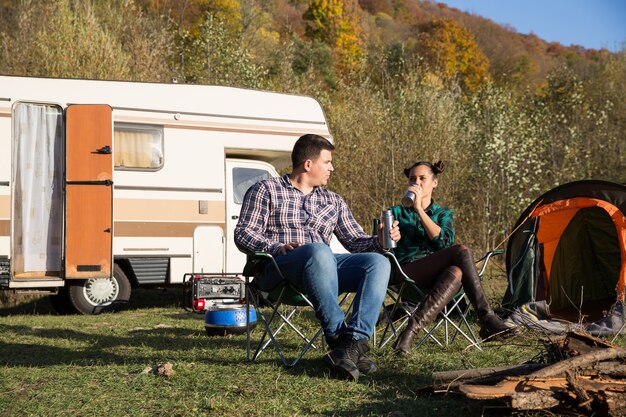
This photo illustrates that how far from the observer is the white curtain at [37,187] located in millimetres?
7750

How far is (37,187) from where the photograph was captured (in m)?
7.82

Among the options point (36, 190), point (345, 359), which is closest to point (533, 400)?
point (345, 359)

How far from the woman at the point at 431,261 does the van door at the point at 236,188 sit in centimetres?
347

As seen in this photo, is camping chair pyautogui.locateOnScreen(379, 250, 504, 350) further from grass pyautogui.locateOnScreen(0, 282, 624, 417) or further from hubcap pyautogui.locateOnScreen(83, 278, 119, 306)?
hubcap pyautogui.locateOnScreen(83, 278, 119, 306)

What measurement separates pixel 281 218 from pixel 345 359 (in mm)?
989

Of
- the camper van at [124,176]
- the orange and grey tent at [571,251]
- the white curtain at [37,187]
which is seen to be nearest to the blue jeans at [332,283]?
the orange and grey tent at [571,251]

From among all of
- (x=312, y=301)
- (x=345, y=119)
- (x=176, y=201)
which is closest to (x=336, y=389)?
(x=312, y=301)

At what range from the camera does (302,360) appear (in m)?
4.38

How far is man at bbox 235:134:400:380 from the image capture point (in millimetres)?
3949

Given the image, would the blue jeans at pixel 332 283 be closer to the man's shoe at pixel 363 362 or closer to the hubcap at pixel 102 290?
the man's shoe at pixel 363 362

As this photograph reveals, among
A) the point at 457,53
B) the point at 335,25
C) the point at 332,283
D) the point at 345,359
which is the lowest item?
the point at 345,359

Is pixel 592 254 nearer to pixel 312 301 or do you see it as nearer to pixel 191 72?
pixel 312 301

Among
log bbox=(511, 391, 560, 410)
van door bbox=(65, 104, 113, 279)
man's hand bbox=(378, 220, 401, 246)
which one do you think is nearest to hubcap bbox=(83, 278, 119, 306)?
van door bbox=(65, 104, 113, 279)

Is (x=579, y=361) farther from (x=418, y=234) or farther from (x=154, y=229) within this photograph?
(x=154, y=229)
